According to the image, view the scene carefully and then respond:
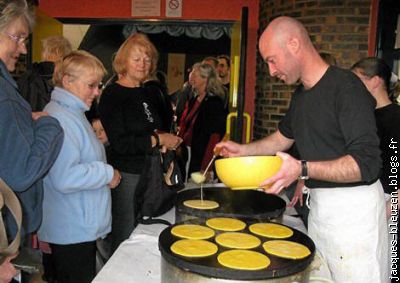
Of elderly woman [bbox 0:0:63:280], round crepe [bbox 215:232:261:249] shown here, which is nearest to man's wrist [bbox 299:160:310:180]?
round crepe [bbox 215:232:261:249]

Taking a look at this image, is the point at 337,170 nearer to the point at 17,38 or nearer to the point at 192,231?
the point at 192,231

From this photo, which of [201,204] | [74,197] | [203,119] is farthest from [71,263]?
[203,119]

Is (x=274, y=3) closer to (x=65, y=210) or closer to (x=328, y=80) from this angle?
(x=328, y=80)

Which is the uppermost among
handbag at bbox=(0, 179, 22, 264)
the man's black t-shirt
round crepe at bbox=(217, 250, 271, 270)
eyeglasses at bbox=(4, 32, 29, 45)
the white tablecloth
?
eyeglasses at bbox=(4, 32, 29, 45)

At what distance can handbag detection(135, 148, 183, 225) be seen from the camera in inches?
70.6

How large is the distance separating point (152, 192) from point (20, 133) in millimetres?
680

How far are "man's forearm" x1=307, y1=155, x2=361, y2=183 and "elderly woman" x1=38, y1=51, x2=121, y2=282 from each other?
3.08 ft

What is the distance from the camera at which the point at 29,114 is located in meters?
1.38

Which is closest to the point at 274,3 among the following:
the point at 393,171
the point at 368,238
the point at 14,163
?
the point at 393,171

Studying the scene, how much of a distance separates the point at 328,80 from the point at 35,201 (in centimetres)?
121

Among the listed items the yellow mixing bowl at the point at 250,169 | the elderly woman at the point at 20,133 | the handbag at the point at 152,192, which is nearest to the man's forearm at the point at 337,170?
the yellow mixing bowl at the point at 250,169

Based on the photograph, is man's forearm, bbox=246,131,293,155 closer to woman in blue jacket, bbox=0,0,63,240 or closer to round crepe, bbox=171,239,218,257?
round crepe, bbox=171,239,218,257

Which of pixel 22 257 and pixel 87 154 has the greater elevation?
pixel 87 154

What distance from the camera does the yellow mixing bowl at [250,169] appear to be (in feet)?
3.94
